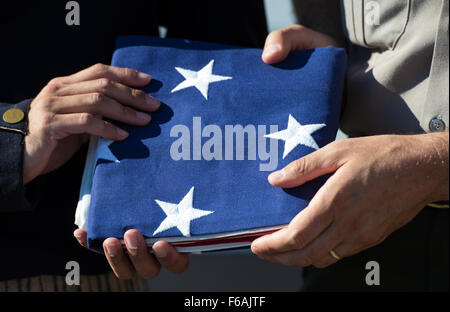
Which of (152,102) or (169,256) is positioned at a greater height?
(152,102)

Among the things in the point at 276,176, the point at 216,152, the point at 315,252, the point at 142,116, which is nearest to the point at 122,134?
the point at 142,116

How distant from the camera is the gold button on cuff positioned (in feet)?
3.24

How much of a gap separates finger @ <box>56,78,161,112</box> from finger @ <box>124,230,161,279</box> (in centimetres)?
26

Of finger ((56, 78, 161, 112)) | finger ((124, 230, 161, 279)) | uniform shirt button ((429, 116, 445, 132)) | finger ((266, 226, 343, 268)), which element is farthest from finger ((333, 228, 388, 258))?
finger ((56, 78, 161, 112))

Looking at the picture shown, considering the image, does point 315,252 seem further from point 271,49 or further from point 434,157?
point 271,49

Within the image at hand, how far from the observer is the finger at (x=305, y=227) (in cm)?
82

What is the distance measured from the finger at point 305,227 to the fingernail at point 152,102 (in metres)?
0.34

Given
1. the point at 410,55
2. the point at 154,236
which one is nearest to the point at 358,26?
the point at 410,55

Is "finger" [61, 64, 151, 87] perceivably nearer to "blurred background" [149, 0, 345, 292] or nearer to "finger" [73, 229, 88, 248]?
"finger" [73, 229, 88, 248]

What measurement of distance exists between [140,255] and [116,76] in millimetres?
364

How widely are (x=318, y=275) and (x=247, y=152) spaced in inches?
22.4

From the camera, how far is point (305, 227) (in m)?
0.82

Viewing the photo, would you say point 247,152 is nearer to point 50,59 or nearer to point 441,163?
point 441,163

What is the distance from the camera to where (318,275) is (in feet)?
4.34
